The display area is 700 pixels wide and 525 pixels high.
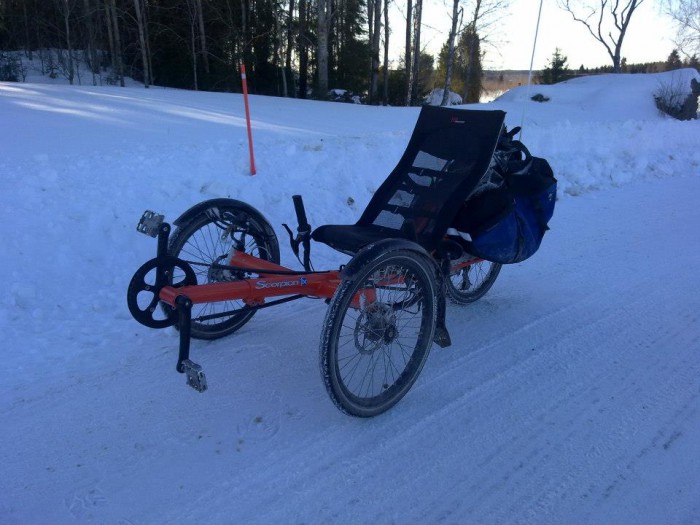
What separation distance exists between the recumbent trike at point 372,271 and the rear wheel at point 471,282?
0.04 feet

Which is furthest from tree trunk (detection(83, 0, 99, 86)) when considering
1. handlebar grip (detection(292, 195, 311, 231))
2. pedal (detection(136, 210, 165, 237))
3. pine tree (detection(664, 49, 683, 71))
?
pine tree (detection(664, 49, 683, 71))

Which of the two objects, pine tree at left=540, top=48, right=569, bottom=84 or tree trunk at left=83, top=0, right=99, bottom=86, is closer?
tree trunk at left=83, top=0, right=99, bottom=86

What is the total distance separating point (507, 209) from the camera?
3488 mm

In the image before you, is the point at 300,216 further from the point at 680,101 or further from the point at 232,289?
the point at 680,101

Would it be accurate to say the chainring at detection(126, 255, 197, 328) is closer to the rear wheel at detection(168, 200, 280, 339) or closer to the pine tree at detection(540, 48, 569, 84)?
the rear wheel at detection(168, 200, 280, 339)

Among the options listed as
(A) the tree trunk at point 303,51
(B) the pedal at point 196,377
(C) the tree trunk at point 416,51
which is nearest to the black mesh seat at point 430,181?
(B) the pedal at point 196,377

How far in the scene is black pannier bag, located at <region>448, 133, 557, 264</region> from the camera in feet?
11.5

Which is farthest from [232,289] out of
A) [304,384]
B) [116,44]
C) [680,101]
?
[116,44]

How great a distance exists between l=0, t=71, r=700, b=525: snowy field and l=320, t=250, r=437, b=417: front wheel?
0.14 m

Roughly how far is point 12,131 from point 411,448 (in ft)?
20.4

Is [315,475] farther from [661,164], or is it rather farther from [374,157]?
[661,164]

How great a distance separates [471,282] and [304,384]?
1.92 m

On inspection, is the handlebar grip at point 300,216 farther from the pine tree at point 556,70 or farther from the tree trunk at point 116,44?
the pine tree at point 556,70

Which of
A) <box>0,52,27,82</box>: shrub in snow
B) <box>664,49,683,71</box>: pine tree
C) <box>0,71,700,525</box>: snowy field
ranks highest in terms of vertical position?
<box>664,49,683,71</box>: pine tree
